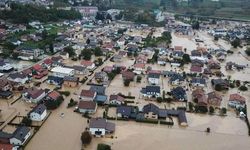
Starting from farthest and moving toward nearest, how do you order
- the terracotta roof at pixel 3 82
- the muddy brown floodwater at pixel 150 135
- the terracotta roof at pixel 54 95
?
the terracotta roof at pixel 3 82 < the terracotta roof at pixel 54 95 < the muddy brown floodwater at pixel 150 135

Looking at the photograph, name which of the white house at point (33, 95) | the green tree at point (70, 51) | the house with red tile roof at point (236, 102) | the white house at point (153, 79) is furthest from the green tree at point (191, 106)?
the green tree at point (70, 51)

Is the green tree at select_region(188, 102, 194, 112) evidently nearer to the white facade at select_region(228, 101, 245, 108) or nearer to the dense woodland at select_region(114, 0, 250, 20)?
the white facade at select_region(228, 101, 245, 108)

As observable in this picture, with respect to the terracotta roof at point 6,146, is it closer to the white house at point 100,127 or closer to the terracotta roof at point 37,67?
the white house at point 100,127

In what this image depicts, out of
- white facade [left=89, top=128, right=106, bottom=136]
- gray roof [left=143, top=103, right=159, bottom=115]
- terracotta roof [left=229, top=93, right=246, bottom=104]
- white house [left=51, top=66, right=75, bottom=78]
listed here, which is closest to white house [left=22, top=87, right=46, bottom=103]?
white house [left=51, top=66, right=75, bottom=78]

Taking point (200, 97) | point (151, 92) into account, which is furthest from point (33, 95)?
point (200, 97)

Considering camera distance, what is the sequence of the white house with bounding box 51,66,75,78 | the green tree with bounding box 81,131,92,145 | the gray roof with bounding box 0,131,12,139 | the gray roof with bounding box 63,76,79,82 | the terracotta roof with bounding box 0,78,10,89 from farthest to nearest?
the white house with bounding box 51,66,75,78 < the gray roof with bounding box 63,76,79,82 < the terracotta roof with bounding box 0,78,10,89 < the green tree with bounding box 81,131,92,145 < the gray roof with bounding box 0,131,12,139

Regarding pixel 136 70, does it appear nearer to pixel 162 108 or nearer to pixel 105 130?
pixel 162 108

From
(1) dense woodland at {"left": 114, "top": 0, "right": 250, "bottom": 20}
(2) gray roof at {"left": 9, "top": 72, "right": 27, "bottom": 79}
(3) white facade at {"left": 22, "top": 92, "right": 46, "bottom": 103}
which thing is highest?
(1) dense woodland at {"left": 114, "top": 0, "right": 250, "bottom": 20}
